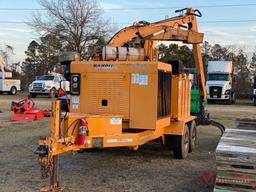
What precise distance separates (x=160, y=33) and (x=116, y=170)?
153 inches

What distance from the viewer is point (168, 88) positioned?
30.1 ft

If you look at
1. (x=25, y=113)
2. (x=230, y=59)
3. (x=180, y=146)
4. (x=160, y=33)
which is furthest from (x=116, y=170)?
(x=230, y=59)

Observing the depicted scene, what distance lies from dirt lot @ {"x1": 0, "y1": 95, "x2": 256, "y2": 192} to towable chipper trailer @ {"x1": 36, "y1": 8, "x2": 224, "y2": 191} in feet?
1.90

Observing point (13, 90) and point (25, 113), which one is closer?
point (25, 113)

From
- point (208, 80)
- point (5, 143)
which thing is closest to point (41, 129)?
point (5, 143)

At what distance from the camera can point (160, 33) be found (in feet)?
36.1

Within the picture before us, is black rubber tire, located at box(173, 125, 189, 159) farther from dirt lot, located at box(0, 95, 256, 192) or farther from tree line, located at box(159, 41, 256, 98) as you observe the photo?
tree line, located at box(159, 41, 256, 98)

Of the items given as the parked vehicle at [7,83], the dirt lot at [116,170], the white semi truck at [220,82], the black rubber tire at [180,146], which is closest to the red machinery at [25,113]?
the dirt lot at [116,170]

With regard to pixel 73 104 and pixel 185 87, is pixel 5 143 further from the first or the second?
pixel 185 87

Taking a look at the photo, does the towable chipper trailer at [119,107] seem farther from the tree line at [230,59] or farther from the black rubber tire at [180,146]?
the tree line at [230,59]

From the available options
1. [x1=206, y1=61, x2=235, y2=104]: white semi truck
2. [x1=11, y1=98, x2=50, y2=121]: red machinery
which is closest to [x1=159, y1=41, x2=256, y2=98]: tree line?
[x1=206, y1=61, x2=235, y2=104]: white semi truck

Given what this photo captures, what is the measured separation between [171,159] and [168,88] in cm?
180

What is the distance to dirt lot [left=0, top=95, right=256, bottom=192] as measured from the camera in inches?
294

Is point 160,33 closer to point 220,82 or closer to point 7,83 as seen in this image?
point 220,82
